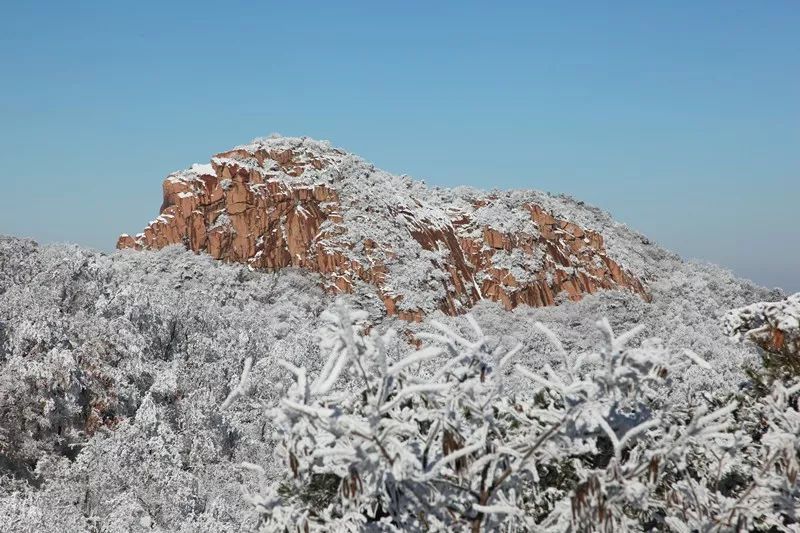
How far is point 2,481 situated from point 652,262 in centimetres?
7624

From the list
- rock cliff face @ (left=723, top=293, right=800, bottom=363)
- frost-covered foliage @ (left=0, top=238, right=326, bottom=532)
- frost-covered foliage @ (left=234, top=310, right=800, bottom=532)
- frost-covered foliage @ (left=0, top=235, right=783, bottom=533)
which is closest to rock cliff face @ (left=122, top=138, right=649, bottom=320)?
frost-covered foliage @ (left=0, top=235, right=783, bottom=533)

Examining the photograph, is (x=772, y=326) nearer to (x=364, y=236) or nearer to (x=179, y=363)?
(x=179, y=363)

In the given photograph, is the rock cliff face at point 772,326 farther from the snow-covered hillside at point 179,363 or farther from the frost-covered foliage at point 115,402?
the frost-covered foliage at point 115,402

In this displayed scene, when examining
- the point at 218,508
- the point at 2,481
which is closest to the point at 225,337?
the point at 2,481

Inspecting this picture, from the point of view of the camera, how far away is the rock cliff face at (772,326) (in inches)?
300

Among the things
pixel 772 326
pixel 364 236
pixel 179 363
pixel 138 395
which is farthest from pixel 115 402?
pixel 364 236

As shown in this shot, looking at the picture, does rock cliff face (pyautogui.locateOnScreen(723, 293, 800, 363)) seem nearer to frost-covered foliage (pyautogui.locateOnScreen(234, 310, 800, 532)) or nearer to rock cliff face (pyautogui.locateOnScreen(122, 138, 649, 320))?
frost-covered foliage (pyautogui.locateOnScreen(234, 310, 800, 532))

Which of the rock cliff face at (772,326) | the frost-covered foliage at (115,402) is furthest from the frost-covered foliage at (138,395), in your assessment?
the rock cliff face at (772,326)

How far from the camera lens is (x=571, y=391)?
402 centimetres

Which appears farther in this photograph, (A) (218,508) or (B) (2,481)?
(B) (2,481)

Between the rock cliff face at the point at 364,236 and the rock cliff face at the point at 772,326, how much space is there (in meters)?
42.1

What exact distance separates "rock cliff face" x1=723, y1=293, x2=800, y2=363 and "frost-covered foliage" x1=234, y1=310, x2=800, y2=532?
3372 mm

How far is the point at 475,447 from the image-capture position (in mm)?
3854

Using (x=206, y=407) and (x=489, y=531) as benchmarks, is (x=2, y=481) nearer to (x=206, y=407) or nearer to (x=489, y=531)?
(x=206, y=407)
